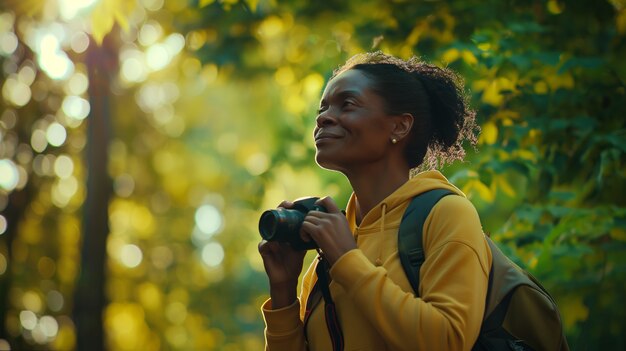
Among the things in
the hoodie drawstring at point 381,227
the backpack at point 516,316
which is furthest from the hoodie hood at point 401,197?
the backpack at point 516,316

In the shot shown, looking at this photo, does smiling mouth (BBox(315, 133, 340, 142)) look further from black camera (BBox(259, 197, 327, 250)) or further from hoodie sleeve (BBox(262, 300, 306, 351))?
hoodie sleeve (BBox(262, 300, 306, 351))

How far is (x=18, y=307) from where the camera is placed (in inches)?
592

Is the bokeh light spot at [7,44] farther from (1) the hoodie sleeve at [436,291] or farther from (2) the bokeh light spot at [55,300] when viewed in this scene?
(1) the hoodie sleeve at [436,291]

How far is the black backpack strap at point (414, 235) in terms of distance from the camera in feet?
8.93

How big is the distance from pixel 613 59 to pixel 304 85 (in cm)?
292

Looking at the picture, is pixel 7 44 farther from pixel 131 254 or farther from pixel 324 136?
pixel 324 136

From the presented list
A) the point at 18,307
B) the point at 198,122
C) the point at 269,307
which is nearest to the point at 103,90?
the point at 18,307

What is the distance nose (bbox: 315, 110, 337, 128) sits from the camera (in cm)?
308

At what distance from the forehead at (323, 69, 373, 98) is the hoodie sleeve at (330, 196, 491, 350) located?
65 centimetres

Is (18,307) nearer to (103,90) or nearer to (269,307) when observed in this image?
(103,90)

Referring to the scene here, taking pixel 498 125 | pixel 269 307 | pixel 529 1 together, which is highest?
pixel 529 1

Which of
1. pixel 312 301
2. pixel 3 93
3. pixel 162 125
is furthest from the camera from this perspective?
pixel 162 125

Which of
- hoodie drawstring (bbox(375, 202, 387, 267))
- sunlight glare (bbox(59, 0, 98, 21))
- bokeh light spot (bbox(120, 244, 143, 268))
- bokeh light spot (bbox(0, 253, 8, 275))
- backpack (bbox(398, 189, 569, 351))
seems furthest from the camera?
bokeh light spot (bbox(120, 244, 143, 268))

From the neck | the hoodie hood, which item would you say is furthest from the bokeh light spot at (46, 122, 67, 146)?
the hoodie hood
